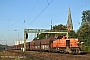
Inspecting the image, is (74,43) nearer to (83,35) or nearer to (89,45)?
(89,45)

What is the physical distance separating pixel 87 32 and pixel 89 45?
17053 mm

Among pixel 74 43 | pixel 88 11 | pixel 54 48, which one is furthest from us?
pixel 88 11

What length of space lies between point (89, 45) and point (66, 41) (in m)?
16.4

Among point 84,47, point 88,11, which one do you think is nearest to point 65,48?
point 84,47

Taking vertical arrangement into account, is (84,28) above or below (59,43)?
above

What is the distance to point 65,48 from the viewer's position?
35969 mm

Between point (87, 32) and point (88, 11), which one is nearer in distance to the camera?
point (87, 32)

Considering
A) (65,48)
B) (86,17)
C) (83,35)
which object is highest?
(86,17)

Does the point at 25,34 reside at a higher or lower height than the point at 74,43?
higher

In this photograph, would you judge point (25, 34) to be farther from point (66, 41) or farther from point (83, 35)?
point (66, 41)

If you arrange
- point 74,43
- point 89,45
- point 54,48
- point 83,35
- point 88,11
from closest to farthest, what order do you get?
1. point 74,43
2. point 54,48
3. point 89,45
4. point 83,35
5. point 88,11

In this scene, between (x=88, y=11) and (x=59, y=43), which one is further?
(x=88, y=11)

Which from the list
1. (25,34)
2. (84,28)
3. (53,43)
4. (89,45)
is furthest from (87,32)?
(53,43)

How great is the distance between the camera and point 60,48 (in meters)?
37.1
